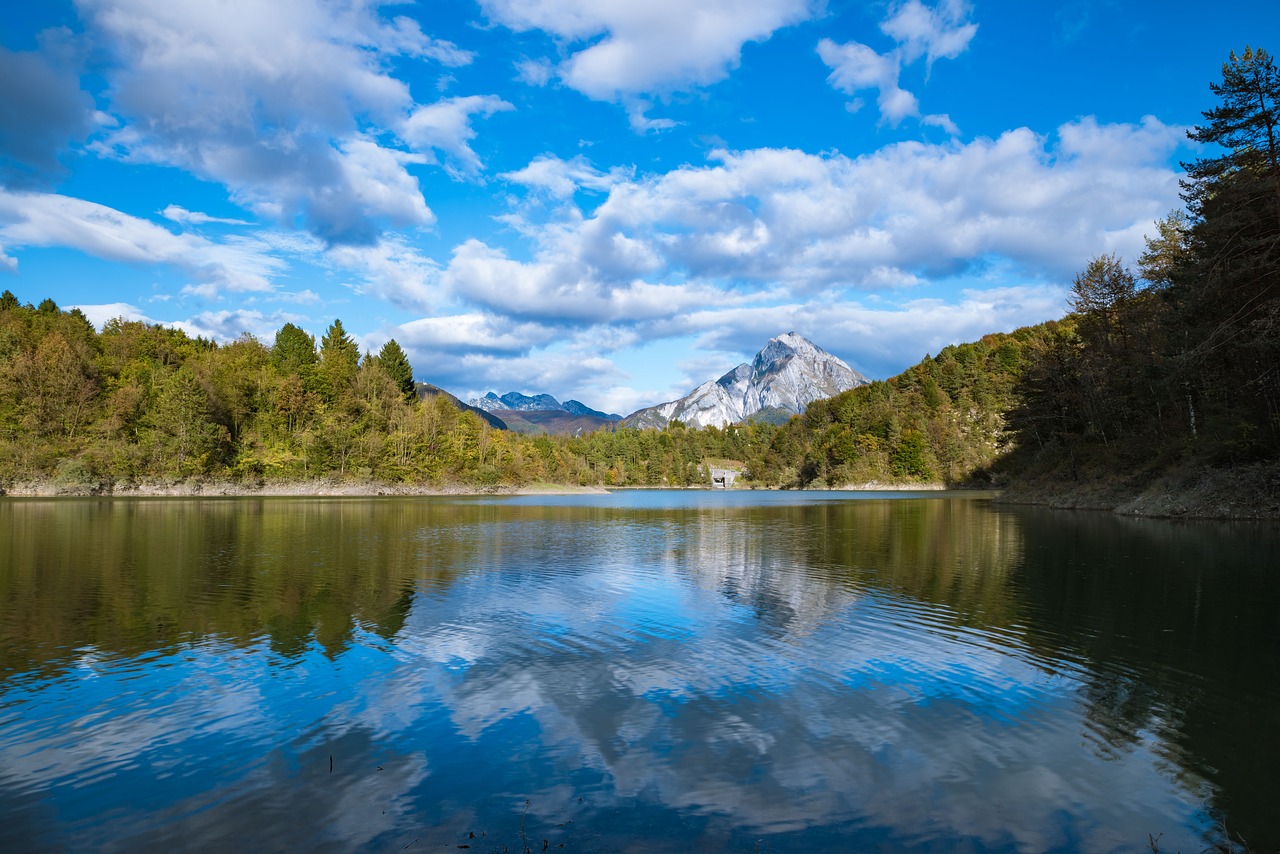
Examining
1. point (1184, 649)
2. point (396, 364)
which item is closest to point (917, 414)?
point (396, 364)

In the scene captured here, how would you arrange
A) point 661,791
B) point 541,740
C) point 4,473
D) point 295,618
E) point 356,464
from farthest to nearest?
point 356,464 < point 4,473 < point 295,618 < point 541,740 < point 661,791

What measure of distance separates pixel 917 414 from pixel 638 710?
549ft

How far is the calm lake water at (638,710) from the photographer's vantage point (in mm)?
6281

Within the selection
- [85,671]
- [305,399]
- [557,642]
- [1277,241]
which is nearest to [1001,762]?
[557,642]

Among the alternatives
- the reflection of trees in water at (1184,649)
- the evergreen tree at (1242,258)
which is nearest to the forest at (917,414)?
the evergreen tree at (1242,258)

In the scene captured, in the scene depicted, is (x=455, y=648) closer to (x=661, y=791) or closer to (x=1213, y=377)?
(x=661, y=791)

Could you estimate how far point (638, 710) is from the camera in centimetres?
945

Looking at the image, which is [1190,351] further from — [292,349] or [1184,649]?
[292,349]

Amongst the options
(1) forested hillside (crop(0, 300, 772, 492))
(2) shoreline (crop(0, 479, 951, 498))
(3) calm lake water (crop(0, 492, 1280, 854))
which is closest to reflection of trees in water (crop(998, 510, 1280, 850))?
(3) calm lake water (crop(0, 492, 1280, 854))

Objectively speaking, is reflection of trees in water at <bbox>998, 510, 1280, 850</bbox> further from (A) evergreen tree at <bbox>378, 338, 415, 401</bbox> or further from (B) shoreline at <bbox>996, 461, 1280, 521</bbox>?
(A) evergreen tree at <bbox>378, 338, 415, 401</bbox>

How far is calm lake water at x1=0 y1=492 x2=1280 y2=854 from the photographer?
6.28 metres

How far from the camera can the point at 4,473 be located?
Answer: 7081 centimetres

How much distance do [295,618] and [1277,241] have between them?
3719 centimetres

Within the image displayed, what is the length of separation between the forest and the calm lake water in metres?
18.3
